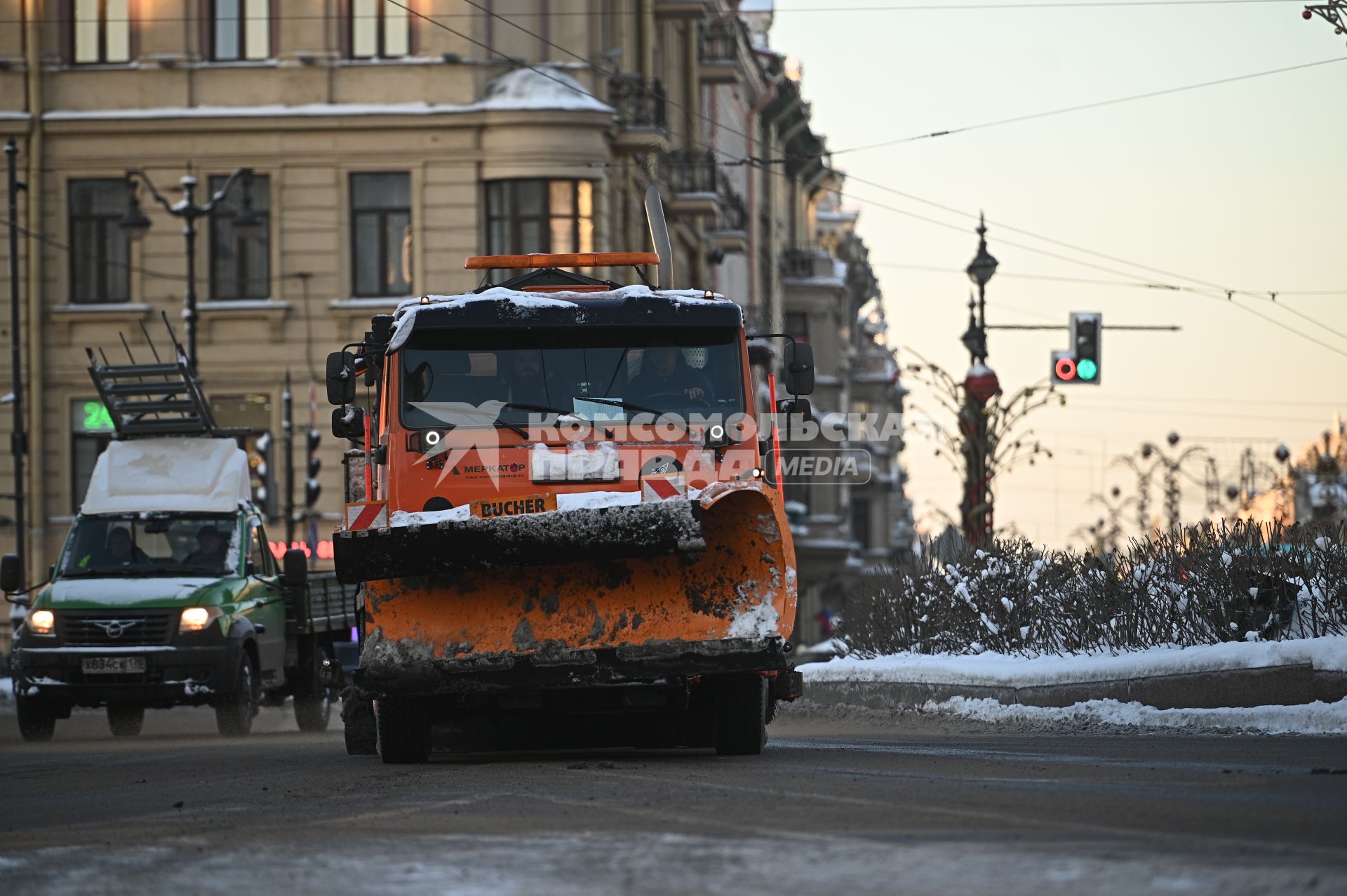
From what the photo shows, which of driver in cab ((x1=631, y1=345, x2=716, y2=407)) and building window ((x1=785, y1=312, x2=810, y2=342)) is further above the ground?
building window ((x1=785, y1=312, x2=810, y2=342))

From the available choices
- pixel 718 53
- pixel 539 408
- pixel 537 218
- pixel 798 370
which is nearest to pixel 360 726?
pixel 539 408

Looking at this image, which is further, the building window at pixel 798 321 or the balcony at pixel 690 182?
the building window at pixel 798 321

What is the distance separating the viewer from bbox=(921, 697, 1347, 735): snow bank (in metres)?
15.2

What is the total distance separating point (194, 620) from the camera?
20.3 meters

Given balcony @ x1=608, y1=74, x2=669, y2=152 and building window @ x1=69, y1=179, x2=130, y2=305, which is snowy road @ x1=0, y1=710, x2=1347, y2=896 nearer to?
building window @ x1=69, y1=179, x2=130, y2=305

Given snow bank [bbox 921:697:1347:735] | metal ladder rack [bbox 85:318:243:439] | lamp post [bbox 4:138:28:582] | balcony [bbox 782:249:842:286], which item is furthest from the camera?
balcony [bbox 782:249:842:286]

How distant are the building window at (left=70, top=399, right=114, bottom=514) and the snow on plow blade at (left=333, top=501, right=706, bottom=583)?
94.0 ft

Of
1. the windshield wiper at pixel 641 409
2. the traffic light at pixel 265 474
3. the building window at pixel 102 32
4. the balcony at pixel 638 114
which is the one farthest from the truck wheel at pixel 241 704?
the building window at pixel 102 32

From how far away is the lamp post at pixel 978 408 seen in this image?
1067 inches

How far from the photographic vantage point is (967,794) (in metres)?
10.1

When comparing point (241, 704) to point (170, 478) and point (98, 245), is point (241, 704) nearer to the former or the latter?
point (170, 478)

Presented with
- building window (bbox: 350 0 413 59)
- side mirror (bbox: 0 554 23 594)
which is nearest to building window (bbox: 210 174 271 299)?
building window (bbox: 350 0 413 59)

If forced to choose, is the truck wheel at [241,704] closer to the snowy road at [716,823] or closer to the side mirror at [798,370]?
the snowy road at [716,823]

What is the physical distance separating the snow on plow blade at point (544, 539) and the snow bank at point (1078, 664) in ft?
18.8
